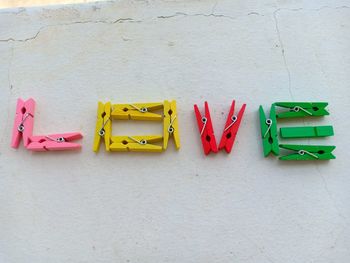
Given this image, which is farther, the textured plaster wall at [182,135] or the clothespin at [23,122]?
the clothespin at [23,122]

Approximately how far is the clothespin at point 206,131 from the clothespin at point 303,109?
244mm

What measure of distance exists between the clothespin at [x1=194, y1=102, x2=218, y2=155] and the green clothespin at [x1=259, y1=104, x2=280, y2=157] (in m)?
0.17

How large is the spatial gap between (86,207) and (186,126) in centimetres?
45

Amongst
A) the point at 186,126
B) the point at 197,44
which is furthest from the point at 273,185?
the point at 197,44

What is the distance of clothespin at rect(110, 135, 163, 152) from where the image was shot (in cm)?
111

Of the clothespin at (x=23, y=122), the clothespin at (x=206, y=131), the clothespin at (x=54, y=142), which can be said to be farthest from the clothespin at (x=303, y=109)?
the clothespin at (x=23, y=122)

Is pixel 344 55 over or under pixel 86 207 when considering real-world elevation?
over

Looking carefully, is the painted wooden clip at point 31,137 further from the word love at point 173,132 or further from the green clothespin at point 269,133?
the green clothespin at point 269,133

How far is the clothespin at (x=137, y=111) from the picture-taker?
3.78 feet

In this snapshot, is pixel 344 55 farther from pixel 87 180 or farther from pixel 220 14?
pixel 87 180

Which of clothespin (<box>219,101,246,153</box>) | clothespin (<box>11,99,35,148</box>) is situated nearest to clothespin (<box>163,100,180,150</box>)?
clothespin (<box>219,101,246,153</box>)

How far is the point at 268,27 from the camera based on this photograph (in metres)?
1.27

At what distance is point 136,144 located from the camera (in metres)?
1.12

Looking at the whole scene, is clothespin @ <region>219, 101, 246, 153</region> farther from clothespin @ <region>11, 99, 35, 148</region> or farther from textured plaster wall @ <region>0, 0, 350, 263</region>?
clothespin @ <region>11, 99, 35, 148</region>
